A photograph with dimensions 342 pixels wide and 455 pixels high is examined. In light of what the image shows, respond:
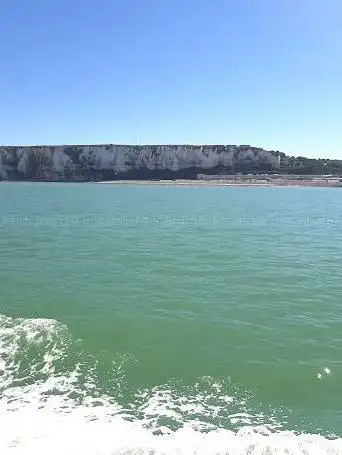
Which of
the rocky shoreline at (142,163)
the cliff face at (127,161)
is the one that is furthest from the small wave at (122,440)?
the cliff face at (127,161)

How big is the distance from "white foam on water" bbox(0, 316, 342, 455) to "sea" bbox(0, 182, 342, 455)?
3 cm

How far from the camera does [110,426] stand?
7.53 m

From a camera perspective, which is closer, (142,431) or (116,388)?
(142,431)

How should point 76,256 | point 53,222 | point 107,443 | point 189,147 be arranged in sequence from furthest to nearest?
1. point 189,147
2. point 53,222
3. point 76,256
4. point 107,443

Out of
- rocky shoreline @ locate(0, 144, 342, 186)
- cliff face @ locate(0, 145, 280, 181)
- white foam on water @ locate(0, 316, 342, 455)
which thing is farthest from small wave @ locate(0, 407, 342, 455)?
cliff face @ locate(0, 145, 280, 181)

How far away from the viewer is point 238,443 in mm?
7039

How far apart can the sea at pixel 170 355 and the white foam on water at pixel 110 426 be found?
0.09 ft

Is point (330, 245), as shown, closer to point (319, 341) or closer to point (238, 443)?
point (319, 341)

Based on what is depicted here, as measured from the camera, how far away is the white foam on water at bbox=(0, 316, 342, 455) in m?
6.86

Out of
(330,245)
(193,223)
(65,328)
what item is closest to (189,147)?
(193,223)

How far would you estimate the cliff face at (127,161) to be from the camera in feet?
536

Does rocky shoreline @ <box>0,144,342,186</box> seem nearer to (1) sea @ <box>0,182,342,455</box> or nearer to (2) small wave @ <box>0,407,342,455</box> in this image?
(1) sea @ <box>0,182,342,455</box>

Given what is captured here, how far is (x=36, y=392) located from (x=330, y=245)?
74.8ft

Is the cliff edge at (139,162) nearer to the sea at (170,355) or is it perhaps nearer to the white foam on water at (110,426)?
the sea at (170,355)
